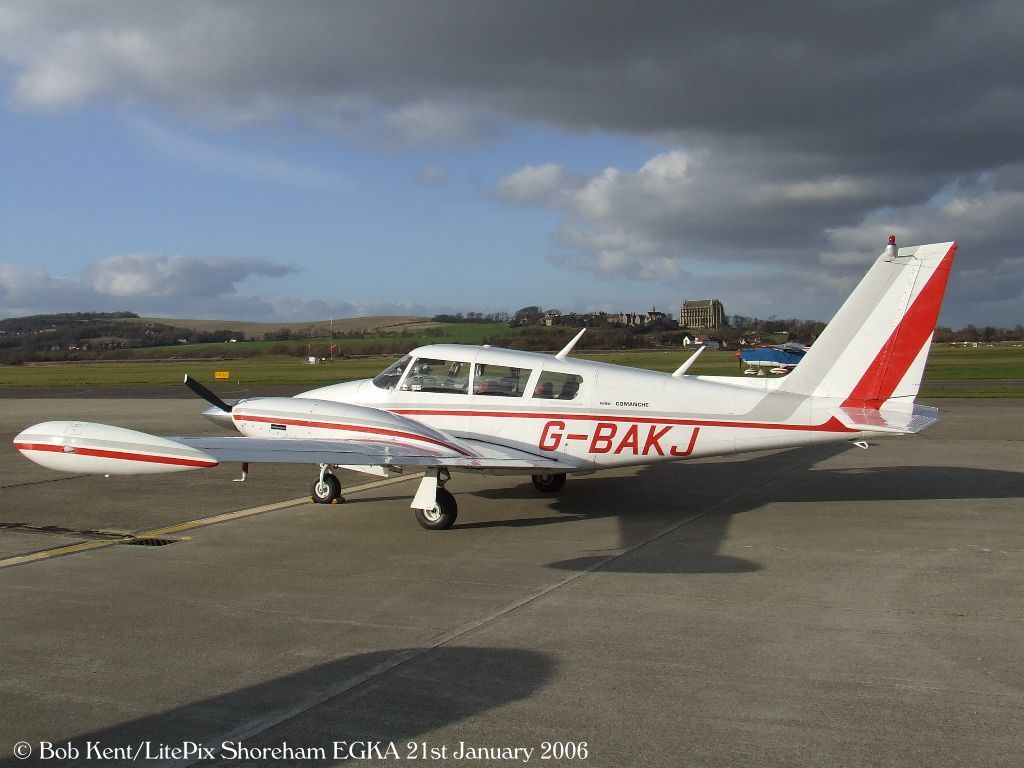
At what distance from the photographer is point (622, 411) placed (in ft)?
37.0

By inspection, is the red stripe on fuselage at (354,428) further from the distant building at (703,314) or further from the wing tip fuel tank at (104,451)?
the distant building at (703,314)

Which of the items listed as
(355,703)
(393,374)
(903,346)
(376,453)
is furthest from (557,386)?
(355,703)

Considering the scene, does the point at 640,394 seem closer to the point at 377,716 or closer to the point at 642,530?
the point at 642,530

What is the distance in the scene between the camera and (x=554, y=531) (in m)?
10.6

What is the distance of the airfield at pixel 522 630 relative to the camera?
4.75 meters

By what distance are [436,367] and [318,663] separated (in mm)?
6752

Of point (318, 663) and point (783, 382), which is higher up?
point (783, 382)

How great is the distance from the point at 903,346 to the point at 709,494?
395 cm

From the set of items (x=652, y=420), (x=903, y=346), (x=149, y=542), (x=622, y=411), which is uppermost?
(x=903, y=346)

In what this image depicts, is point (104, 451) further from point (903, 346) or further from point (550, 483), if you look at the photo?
point (903, 346)

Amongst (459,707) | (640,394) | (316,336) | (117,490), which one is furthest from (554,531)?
(316,336)

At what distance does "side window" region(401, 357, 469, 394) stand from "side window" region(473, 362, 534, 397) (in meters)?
0.19

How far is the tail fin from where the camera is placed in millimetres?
10664

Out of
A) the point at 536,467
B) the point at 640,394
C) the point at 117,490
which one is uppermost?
the point at 640,394
